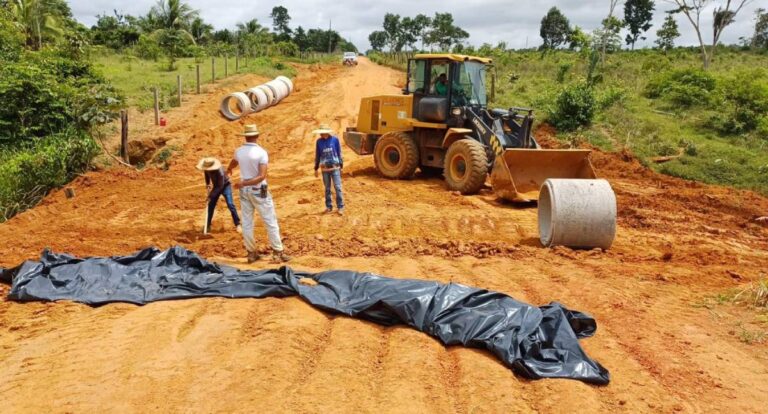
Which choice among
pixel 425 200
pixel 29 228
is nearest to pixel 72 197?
pixel 29 228

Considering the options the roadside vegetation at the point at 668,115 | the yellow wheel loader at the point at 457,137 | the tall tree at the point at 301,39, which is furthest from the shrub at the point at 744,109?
the tall tree at the point at 301,39

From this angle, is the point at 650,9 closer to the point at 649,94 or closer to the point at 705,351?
the point at 649,94

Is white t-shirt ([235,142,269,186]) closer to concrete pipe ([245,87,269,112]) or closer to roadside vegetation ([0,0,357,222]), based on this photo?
roadside vegetation ([0,0,357,222])

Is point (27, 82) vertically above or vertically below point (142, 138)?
above

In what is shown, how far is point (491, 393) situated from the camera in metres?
4.15

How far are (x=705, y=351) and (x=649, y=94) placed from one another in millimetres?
18240

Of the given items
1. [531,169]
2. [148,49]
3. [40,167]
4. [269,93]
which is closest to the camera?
[531,169]

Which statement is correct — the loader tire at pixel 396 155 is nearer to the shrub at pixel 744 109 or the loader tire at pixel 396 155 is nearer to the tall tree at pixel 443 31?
the shrub at pixel 744 109

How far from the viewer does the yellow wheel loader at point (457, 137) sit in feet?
34.3

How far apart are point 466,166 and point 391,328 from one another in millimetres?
6051

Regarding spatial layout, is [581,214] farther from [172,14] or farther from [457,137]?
[172,14]

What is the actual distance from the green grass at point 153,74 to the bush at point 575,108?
41.3 ft

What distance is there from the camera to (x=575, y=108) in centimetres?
1766

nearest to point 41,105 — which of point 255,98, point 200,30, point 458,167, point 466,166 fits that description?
point 255,98
